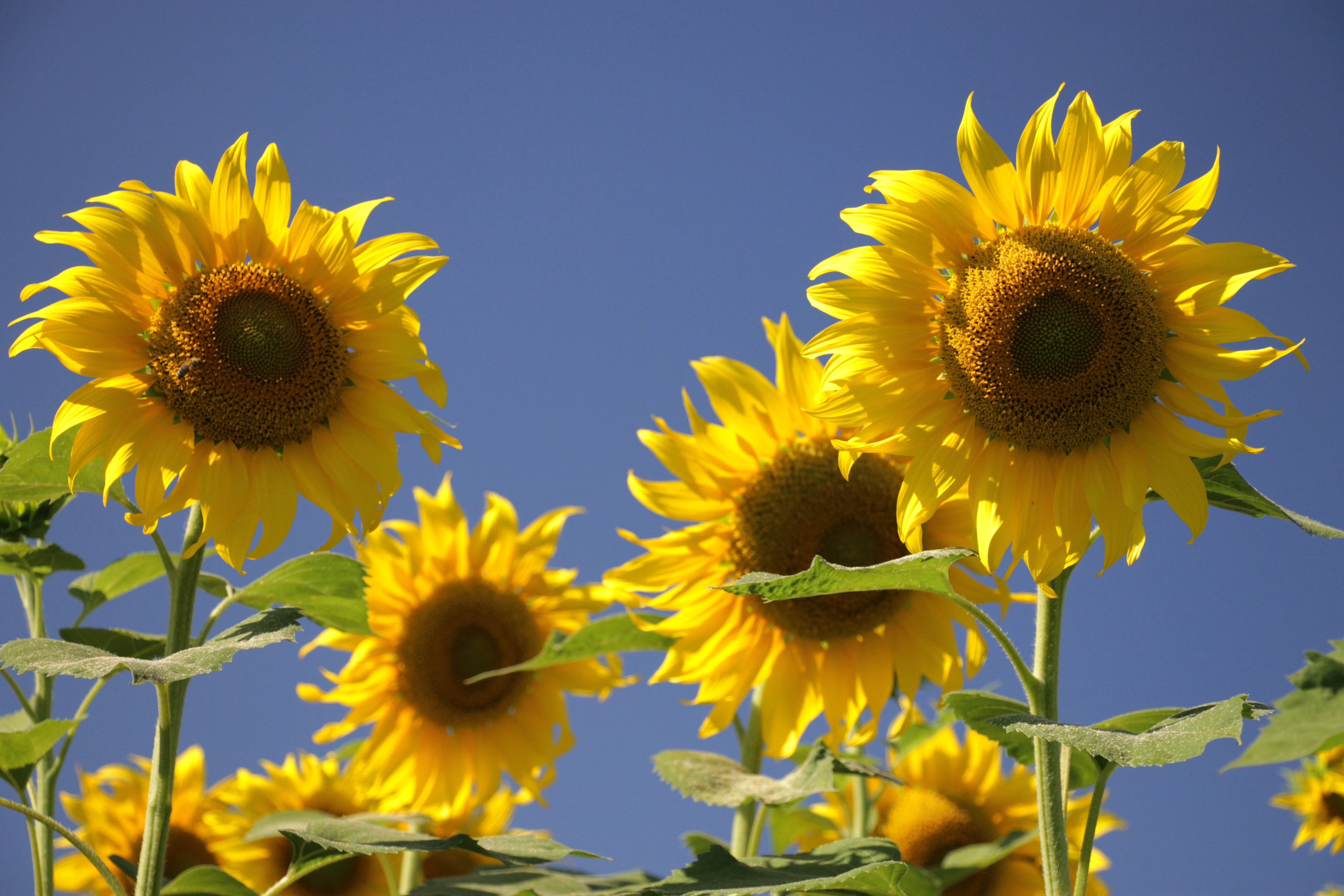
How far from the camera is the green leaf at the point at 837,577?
197 centimetres

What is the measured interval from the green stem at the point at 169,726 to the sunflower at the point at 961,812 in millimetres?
2318

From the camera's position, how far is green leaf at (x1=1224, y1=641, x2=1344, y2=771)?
1.76 meters

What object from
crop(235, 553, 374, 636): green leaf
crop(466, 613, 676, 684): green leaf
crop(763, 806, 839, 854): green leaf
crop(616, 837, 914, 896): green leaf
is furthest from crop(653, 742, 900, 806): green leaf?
crop(235, 553, 374, 636): green leaf

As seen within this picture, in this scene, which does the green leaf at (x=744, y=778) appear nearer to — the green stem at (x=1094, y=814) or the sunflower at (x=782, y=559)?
the sunflower at (x=782, y=559)

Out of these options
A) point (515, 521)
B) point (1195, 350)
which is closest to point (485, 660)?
point (515, 521)

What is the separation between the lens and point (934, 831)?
159 inches

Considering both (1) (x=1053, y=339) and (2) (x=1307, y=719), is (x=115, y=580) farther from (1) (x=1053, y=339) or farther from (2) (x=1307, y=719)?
(2) (x=1307, y=719)

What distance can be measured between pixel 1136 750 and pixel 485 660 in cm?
326

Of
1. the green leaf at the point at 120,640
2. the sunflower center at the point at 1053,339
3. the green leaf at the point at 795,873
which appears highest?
the sunflower center at the point at 1053,339

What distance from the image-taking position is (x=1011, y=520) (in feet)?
7.76

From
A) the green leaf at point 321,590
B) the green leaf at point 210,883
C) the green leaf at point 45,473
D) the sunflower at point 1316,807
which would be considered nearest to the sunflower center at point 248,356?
the green leaf at point 45,473

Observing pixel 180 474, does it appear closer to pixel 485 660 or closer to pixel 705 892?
pixel 705 892

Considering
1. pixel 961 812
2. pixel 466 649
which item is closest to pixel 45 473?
pixel 466 649

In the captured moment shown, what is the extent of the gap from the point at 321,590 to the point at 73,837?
30.3 inches
